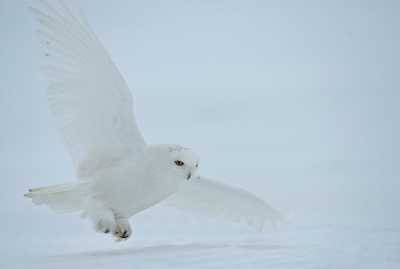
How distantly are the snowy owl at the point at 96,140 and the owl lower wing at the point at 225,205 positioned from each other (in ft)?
3.17

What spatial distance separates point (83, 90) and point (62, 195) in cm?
90

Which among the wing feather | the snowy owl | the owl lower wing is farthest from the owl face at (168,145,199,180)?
the owl lower wing

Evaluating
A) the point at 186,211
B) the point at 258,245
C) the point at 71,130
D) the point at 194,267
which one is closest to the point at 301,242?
the point at 258,245

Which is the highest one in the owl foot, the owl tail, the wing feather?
the wing feather

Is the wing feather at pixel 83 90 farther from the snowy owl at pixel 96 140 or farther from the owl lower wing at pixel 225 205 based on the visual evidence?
the owl lower wing at pixel 225 205

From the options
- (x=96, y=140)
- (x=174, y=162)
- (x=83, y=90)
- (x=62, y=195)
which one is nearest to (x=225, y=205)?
(x=174, y=162)

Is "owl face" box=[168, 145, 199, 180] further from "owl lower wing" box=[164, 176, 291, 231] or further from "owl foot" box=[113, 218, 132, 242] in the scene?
"owl lower wing" box=[164, 176, 291, 231]

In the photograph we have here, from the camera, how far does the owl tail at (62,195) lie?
4.05 meters

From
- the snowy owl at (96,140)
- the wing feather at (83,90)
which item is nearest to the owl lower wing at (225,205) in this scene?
the snowy owl at (96,140)

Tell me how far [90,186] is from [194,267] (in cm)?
122

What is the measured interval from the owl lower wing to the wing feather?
3.95 ft

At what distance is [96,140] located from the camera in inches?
168

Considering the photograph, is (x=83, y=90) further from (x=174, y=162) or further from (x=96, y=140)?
(x=174, y=162)

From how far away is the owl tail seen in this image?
4.05 m
